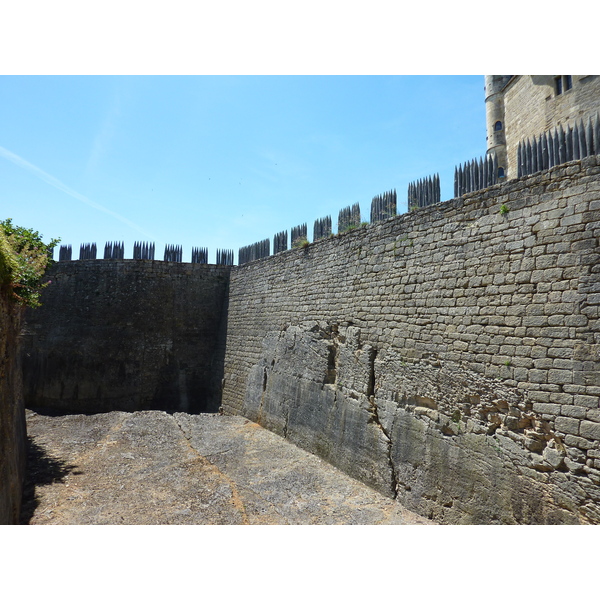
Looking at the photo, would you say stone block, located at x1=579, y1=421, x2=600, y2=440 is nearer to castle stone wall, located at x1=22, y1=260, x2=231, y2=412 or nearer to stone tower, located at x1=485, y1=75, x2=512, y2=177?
castle stone wall, located at x1=22, y1=260, x2=231, y2=412

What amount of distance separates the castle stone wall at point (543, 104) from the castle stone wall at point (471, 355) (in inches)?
194

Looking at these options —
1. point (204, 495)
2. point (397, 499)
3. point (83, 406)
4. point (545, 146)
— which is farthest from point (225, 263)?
point (545, 146)

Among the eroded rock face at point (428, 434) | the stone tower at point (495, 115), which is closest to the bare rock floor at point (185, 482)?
the eroded rock face at point (428, 434)

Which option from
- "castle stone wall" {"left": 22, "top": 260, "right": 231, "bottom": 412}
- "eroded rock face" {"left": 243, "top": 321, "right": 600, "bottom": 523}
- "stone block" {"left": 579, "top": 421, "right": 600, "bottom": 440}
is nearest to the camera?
"stone block" {"left": 579, "top": 421, "right": 600, "bottom": 440}

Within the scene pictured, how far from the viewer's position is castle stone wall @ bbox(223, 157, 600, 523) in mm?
4082

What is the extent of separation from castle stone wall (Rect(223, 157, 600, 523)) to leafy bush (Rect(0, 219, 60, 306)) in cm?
512

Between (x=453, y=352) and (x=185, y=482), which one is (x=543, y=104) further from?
(x=185, y=482)

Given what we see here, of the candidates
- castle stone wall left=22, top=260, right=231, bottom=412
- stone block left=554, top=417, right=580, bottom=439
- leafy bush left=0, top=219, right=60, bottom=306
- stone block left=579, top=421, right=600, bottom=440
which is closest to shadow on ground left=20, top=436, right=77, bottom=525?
leafy bush left=0, top=219, right=60, bottom=306

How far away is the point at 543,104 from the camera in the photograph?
11047 millimetres

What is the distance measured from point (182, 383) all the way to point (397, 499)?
924 cm

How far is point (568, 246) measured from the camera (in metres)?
4.25

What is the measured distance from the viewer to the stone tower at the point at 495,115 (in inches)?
667

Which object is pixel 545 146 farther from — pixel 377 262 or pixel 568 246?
pixel 377 262

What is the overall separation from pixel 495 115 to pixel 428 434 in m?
16.5
